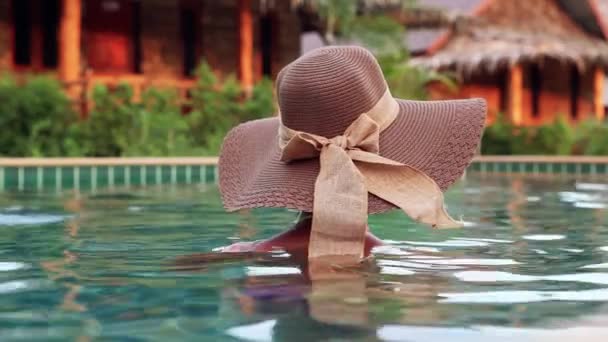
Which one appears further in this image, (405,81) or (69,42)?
(405,81)

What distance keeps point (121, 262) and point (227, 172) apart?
1.85ft

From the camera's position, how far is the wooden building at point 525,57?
76.4 feet

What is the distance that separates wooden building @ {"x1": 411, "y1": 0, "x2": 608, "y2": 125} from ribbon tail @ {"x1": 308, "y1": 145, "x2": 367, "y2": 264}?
17.8m

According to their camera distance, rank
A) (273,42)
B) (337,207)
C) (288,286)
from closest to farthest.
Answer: (288,286) → (337,207) → (273,42)

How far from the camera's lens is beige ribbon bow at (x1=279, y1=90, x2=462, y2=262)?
11.7ft

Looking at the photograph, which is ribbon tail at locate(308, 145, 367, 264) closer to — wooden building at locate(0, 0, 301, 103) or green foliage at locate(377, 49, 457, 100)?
wooden building at locate(0, 0, 301, 103)

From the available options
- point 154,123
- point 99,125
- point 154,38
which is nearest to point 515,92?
point 154,38

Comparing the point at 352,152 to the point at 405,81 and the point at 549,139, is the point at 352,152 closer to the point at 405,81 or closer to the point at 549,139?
the point at 405,81

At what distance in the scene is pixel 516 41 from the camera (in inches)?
953

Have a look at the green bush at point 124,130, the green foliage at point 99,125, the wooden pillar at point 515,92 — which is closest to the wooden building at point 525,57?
the wooden pillar at point 515,92

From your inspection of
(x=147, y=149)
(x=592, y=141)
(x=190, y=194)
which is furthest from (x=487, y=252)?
(x=592, y=141)

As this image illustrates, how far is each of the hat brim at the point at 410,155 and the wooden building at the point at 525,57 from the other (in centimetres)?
1753

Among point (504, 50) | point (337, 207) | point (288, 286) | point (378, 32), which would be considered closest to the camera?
point (288, 286)

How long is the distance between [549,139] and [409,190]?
50.4 feet
